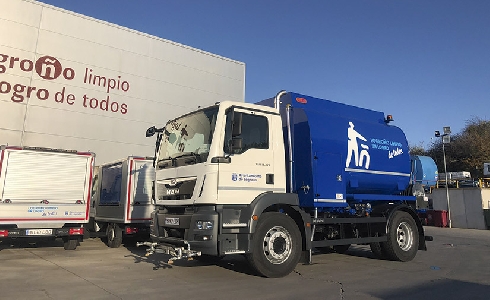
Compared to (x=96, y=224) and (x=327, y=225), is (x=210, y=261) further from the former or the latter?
(x=96, y=224)

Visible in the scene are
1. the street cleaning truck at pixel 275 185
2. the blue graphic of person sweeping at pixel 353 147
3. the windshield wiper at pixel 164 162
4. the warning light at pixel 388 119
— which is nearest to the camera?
the street cleaning truck at pixel 275 185

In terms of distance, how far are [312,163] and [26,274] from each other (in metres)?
6.13

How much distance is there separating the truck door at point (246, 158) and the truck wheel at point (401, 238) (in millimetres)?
3929

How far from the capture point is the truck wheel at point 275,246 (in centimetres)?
664

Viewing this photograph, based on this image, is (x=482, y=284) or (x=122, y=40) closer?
(x=482, y=284)

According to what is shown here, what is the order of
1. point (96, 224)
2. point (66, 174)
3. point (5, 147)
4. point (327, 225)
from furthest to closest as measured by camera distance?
point (96, 224)
point (66, 174)
point (5, 147)
point (327, 225)

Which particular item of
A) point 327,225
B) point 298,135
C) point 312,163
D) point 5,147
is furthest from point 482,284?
point 5,147

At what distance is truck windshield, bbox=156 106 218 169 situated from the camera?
22.1 feet

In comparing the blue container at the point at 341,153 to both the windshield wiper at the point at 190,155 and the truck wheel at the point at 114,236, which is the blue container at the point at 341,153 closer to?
the windshield wiper at the point at 190,155

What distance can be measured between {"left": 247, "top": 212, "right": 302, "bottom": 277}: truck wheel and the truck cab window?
1.31m

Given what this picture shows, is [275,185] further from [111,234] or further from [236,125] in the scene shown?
[111,234]

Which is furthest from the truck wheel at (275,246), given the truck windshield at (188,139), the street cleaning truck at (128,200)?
the street cleaning truck at (128,200)

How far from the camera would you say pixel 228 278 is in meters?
7.07

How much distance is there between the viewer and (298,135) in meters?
7.92
